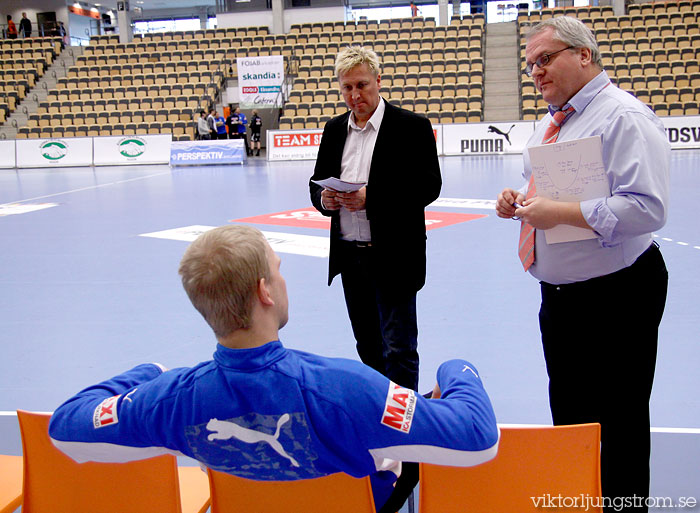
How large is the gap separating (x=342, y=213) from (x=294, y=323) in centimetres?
161

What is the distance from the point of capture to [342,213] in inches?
106

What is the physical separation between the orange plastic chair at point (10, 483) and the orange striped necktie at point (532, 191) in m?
1.75

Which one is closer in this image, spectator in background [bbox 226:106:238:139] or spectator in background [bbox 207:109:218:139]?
spectator in background [bbox 207:109:218:139]

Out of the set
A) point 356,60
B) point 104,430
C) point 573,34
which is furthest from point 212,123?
point 104,430

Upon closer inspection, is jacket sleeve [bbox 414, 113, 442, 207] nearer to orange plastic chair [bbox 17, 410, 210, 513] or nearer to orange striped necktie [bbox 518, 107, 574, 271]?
orange striped necktie [bbox 518, 107, 574, 271]

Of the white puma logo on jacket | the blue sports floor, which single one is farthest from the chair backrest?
the blue sports floor

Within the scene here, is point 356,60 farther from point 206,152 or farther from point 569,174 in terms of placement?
point 206,152

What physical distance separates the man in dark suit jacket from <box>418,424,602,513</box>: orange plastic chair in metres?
1.14

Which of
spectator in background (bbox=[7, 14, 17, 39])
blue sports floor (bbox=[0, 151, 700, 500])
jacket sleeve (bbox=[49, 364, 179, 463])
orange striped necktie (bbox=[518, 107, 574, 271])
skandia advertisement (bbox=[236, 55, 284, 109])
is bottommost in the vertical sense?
blue sports floor (bbox=[0, 151, 700, 500])

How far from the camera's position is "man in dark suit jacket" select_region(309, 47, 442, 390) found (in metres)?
2.51

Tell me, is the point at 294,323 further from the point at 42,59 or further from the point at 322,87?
the point at 42,59

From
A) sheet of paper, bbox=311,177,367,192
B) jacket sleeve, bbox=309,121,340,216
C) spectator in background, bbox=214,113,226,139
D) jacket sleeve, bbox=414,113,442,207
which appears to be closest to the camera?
sheet of paper, bbox=311,177,367,192

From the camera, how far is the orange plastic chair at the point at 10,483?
1.71 meters

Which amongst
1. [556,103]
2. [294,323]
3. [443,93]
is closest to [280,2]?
[443,93]
